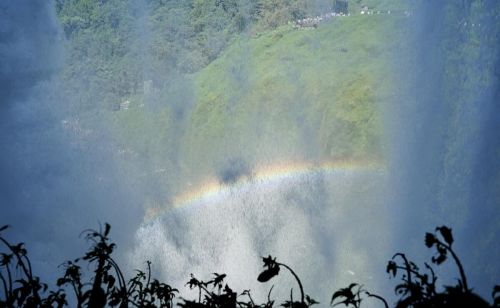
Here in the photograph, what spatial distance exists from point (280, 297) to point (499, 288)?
76.6m

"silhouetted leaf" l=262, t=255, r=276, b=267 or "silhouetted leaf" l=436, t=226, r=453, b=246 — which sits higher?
"silhouetted leaf" l=262, t=255, r=276, b=267

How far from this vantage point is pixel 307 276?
79.2 m

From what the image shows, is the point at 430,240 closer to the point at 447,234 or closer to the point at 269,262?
the point at 447,234

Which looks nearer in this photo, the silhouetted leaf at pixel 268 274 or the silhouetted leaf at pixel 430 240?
the silhouetted leaf at pixel 430 240

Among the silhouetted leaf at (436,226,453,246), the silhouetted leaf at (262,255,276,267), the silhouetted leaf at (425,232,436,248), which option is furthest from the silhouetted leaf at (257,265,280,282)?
the silhouetted leaf at (436,226,453,246)

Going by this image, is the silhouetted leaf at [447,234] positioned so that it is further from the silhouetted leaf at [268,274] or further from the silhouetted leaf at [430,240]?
the silhouetted leaf at [268,274]

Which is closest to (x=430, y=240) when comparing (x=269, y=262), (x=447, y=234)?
(x=447, y=234)

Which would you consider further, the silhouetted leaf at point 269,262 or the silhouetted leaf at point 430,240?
the silhouetted leaf at point 269,262

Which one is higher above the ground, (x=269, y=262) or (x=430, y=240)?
(x=269, y=262)

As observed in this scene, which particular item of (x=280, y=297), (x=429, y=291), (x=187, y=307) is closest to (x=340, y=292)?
(x=429, y=291)

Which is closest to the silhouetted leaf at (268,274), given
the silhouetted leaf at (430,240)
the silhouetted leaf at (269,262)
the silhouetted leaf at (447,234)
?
the silhouetted leaf at (269,262)

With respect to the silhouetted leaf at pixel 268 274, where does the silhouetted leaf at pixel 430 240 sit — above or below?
below

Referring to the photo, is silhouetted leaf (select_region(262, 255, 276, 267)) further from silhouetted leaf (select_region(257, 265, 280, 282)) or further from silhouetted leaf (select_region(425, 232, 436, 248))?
silhouetted leaf (select_region(425, 232, 436, 248))

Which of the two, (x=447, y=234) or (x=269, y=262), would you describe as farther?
(x=269, y=262)
